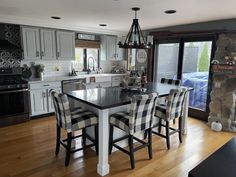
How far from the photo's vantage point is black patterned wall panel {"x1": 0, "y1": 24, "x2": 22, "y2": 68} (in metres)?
4.51

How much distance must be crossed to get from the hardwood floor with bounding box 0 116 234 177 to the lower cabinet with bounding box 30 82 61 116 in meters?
0.70

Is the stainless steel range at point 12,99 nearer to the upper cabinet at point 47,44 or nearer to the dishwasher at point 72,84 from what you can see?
the upper cabinet at point 47,44

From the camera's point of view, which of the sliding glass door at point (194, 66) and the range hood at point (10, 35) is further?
the sliding glass door at point (194, 66)

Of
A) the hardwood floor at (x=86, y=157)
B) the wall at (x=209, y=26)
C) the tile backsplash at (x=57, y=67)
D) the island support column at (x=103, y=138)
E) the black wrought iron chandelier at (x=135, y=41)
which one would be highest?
the wall at (x=209, y=26)

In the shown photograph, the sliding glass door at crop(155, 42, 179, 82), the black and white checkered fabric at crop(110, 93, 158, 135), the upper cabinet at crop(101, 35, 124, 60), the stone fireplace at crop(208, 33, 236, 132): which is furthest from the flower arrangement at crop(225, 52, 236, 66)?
the upper cabinet at crop(101, 35, 124, 60)

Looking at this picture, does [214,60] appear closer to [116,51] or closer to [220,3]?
[220,3]

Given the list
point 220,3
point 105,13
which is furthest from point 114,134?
point 220,3

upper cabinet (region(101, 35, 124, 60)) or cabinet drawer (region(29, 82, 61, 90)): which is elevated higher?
upper cabinet (region(101, 35, 124, 60))

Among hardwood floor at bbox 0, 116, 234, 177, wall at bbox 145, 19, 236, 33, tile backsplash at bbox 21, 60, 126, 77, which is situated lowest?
hardwood floor at bbox 0, 116, 234, 177

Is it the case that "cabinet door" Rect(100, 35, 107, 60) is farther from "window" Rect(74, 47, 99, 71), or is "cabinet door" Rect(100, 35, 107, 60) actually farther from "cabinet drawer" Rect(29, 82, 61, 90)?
"cabinet drawer" Rect(29, 82, 61, 90)

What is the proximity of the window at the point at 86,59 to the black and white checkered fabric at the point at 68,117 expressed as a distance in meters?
3.30

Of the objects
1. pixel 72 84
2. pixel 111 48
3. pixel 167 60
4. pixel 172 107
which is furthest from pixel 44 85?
pixel 167 60

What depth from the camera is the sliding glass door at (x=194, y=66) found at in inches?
182

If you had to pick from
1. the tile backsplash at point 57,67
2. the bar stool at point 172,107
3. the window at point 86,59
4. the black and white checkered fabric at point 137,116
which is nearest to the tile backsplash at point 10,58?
the tile backsplash at point 57,67
